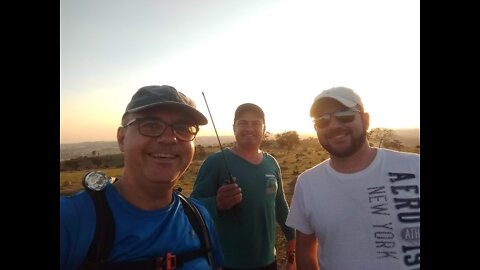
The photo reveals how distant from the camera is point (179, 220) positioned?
2.22 meters

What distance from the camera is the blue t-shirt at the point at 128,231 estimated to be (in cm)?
175

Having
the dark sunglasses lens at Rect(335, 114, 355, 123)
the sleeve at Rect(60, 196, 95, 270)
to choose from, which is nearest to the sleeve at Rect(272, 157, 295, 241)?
the dark sunglasses lens at Rect(335, 114, 355, 123)

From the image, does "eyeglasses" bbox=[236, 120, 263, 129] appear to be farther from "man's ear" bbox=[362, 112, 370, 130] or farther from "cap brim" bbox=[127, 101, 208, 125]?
"cap brim" bbox=[127, 101, 208, 125]

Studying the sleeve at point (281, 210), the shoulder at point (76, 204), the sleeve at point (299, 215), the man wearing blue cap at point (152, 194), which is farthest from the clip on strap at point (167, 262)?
the sleeve at point (281, 210)

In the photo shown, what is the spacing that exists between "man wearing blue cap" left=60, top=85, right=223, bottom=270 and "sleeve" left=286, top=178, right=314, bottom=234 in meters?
0.90

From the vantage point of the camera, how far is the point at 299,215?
288cm

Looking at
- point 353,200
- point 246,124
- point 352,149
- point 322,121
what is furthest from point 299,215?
point 246,124

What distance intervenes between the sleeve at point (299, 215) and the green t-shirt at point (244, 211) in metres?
0.93

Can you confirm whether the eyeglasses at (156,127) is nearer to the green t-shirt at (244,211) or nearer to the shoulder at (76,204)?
the shoulder at (76,204)

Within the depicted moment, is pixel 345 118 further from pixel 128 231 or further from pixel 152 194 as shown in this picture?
pixel 128 231
